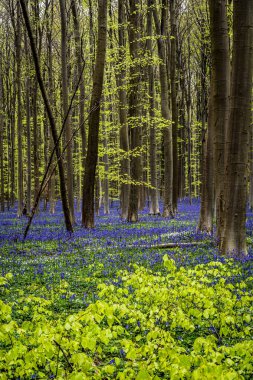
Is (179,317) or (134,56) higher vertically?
(134,56)

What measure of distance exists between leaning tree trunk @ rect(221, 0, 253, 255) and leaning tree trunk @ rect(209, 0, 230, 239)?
110 centimetres

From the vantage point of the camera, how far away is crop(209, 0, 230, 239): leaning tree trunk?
1112cm

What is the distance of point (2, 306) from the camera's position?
3521 mm

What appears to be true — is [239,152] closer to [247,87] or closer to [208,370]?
[247,87]

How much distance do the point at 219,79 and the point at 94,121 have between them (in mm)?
7726

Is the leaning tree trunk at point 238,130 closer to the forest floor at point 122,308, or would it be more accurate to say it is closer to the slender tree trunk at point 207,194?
the forest floor at point 122,308

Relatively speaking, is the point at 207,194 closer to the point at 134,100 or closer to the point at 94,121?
the point at 94,121

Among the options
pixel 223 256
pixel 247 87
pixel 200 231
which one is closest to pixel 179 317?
pixel 223 256

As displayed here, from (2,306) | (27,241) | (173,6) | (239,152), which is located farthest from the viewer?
(173,6)

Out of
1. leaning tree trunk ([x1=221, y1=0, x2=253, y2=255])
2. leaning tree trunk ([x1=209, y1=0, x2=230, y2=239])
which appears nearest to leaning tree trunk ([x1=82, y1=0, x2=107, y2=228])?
leaning tree trunk ([x1=209, y1=0, x2=230, y2=239])

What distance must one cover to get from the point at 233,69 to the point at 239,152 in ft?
6.32

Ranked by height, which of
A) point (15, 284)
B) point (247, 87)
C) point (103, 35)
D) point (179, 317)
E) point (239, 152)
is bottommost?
point (15, 284)

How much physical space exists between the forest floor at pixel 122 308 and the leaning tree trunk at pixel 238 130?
0.81 m

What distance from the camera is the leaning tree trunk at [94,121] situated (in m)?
17.6
